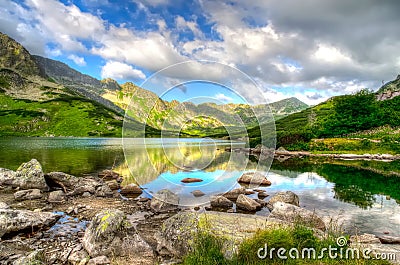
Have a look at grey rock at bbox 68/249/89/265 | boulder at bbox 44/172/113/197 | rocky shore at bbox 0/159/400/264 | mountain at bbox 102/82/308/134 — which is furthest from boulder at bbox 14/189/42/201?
mountain at bbox 102/82/308/134

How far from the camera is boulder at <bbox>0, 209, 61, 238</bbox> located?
440 inches

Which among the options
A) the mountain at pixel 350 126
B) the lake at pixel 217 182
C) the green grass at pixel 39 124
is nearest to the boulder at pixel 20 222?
A: the lake at pixel 217 182

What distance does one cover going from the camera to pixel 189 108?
10570 mm

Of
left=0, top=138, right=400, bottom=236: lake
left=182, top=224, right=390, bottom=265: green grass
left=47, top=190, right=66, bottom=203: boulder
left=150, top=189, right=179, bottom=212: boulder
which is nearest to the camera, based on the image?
left=182, top=224, right=390, bottom=265: green grass

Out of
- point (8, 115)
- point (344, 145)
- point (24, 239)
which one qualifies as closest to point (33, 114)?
point (8, 115)

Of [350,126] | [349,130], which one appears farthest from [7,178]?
[350,126]

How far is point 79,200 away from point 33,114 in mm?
201489

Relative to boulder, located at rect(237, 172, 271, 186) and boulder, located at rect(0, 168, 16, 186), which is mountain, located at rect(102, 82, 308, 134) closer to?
boulder, located at rect(237, 172, 271, 186)

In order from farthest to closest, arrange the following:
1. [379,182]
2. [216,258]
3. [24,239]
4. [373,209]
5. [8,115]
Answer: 1. [8,115]
2. [379,182]
3. [373,209]
4. [24,239]
5. [216,258]

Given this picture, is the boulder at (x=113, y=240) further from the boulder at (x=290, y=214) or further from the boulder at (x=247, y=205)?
the boulder at (x=247, y=205)

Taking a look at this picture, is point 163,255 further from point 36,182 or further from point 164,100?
point 36,182

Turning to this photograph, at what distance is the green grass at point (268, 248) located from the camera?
6930 mm

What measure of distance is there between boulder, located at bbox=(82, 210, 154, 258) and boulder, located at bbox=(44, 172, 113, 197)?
1082 centimetres

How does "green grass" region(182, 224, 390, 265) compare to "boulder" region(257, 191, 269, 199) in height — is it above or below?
above
